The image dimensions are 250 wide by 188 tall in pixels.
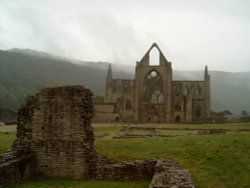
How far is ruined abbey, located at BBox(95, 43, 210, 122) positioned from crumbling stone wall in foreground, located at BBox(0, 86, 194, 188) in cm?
6379

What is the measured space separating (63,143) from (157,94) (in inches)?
2859

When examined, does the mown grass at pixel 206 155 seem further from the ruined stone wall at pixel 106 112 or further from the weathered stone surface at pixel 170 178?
the ruined stone wall at pixel 106 112

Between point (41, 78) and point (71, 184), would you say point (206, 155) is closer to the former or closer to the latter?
point (71, 184)

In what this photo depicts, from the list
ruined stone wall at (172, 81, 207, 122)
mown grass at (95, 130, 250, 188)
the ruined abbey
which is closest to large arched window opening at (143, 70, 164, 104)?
the ruined abbey

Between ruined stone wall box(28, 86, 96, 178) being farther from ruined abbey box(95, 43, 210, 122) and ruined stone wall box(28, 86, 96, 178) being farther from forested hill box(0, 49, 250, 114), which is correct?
forested hill box(0, 49, 250, 114)

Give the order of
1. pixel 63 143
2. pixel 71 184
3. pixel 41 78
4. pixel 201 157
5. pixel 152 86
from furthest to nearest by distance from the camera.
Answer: pixel 41 78 < pixel 152 86 < pixel 201 157 < pixel 63 143 < pixel 71 184

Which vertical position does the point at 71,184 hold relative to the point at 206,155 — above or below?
below

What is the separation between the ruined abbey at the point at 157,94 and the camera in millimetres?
81438

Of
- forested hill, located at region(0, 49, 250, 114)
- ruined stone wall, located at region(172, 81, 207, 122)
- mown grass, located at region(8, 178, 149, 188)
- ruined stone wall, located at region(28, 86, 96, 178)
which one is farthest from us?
forested hill, located at region(0, 49, 250, 114)

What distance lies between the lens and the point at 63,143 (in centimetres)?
1479

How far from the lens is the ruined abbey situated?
267 ft

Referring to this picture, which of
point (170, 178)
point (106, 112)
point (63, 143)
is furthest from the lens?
point (106, 112)

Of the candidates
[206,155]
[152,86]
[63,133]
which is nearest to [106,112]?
[152,86]

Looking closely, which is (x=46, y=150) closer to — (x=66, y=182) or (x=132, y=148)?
(x=66, y=182)
